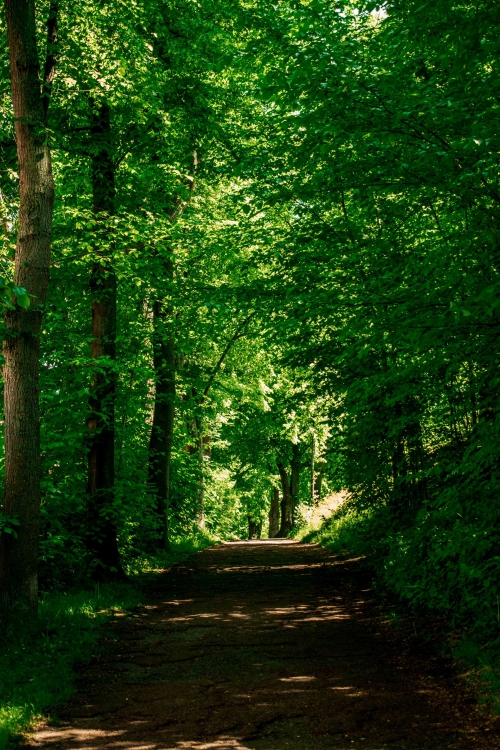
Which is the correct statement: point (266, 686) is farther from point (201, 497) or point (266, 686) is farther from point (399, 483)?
point (201, 497)

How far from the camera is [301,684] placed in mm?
6660

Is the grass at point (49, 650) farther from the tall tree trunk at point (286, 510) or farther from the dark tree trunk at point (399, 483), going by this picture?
the tall tree trunk at point (286, 510)

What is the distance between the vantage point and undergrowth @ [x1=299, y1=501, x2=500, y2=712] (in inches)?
238

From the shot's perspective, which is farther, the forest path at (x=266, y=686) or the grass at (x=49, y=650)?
the grass at (x=49, y=650)

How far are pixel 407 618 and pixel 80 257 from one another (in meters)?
7.17

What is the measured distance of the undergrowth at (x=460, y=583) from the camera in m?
6.05

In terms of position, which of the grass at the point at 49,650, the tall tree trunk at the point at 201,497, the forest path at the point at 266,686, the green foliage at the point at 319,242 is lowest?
the forest path at the point at 266,686

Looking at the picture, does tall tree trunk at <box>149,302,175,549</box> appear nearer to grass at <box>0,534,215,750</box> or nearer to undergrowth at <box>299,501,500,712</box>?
grass at <box>0,534,215,750</box>

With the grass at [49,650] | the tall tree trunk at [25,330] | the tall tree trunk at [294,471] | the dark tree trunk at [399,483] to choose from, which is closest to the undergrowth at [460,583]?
the dark tree trunk at [399,483]

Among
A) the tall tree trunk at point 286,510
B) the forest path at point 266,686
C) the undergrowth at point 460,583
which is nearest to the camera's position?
the forest path at point 266,686

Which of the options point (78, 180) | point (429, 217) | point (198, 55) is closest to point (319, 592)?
point (429, 217)

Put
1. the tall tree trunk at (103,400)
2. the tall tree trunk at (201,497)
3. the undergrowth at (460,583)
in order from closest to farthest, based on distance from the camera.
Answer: the undergrowth at (460,583), the tall tree trunk at (103,400), the tall tree trunk at (201,497)

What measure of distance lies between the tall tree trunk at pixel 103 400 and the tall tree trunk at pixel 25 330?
2761mm

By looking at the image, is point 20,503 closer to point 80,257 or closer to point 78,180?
point 80,257
